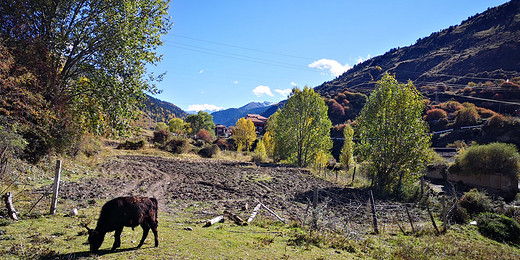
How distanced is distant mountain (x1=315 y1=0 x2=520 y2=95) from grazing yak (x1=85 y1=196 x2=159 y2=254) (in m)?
84.6

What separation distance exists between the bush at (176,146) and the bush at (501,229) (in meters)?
40.9

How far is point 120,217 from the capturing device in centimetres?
588

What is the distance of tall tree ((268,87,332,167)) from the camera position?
3638 centimetres

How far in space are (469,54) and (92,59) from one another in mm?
144057

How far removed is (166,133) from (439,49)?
16273 centimetres

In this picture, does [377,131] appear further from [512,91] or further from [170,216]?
[512,91]

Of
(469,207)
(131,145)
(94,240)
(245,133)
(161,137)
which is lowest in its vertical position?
(469,207)

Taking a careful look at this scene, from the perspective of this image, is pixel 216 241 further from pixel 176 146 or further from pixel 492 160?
pixel 176 146

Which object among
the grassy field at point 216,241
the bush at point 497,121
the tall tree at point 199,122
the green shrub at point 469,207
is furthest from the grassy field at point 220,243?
the tall tree at point 199,122

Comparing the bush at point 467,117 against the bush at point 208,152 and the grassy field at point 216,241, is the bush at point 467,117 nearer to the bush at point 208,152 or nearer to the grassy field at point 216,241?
the bush at point 208,152

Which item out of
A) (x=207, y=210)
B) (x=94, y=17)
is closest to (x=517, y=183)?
(x=207, y=210)

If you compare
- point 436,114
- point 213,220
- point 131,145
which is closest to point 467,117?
point 436,114

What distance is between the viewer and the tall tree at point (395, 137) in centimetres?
1973

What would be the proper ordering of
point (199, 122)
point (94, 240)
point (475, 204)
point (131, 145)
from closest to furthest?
point (94, 240), point (475, 204), point (131, 145), point (199, 122)
